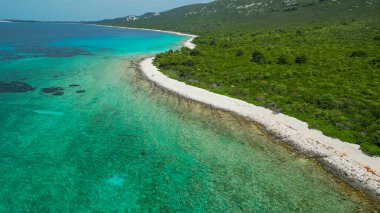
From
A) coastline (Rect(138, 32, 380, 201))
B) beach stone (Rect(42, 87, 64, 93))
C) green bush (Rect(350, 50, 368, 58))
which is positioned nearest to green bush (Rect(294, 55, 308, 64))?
green bush (Rect(350, 50, 368, 58))

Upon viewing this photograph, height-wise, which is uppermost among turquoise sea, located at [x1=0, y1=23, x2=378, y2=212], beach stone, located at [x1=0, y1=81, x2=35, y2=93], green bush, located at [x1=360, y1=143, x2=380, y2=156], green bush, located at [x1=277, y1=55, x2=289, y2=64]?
green bush, located at [x1=277, y1=55, x2=289, y2=64]

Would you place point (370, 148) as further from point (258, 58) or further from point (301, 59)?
point (258, 58)

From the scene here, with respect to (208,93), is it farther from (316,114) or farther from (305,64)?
(305,64)

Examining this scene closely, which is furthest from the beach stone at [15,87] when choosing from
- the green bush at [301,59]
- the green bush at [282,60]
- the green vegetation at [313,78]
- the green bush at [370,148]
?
the green bush at [301,59]

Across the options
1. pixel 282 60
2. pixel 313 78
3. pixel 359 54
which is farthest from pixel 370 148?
pixel 359 54

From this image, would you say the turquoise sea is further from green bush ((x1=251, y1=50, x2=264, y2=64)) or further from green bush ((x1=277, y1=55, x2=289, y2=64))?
green bush ((x1=277, y1=55, x2=289, y2=64))

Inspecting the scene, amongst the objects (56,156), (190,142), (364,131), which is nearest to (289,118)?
(364,131)
